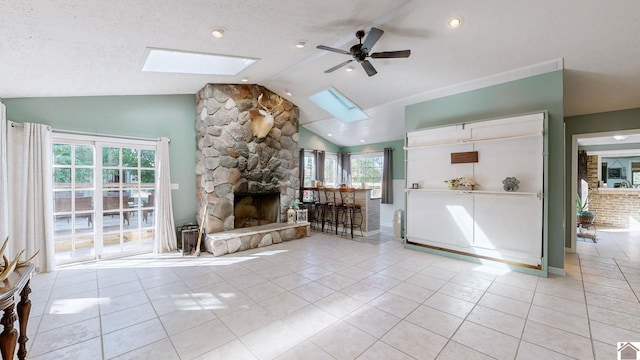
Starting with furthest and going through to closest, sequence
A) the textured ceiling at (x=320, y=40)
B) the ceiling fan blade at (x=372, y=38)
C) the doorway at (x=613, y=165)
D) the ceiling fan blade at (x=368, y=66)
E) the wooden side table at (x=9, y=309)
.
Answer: the doorway at (x=613, y=165), the ceiling fan blade at (x=368, y=66), the ceiling fan blade at (x=372, y=38), the textured ceiling at (x=320, y=40), the wooden side table at (x=9, y=309)

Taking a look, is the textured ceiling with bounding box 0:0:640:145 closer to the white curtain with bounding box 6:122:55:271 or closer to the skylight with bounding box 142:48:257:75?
the skylight with bounding box 142:48:257:75

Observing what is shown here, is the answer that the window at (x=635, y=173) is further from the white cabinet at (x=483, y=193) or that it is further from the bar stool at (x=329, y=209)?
the bar stool at (x=329, y=209)

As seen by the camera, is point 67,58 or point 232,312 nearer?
point 232,312

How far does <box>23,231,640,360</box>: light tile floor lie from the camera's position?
6.72 feet

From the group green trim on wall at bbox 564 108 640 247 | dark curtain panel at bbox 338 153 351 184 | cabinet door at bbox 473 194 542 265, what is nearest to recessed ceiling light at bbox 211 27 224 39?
cabinet door at bbox 473 194 542 265

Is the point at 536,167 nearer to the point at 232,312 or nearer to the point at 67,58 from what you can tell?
the point at 232,312

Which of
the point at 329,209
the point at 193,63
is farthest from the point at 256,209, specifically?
the point at 193,63

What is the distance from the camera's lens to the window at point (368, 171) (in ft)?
26.9

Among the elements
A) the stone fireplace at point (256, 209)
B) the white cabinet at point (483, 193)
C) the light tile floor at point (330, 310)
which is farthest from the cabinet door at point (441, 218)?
the stone fireplace at point (256, 209)

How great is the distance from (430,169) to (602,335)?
117 inches

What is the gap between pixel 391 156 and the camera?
761cm

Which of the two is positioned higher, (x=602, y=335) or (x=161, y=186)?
(x=161, y=186)

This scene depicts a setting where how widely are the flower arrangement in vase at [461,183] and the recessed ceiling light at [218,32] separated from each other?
405cm

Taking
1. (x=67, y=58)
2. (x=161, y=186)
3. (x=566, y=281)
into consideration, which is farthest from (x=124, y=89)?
(x=566, y=281)
